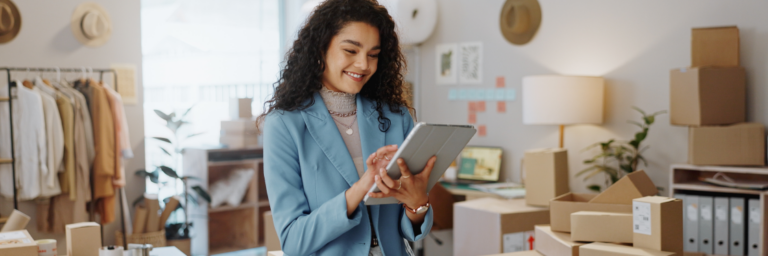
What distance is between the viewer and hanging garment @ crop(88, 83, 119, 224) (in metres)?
3.83

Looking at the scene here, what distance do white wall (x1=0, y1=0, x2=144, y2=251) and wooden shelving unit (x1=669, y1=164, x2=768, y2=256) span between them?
358 centimetres

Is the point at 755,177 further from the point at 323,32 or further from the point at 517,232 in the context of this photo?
the point at 323,32

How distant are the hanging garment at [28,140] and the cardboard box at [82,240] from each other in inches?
77.1

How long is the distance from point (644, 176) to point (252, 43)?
3654 mm

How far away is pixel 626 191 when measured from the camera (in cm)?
219

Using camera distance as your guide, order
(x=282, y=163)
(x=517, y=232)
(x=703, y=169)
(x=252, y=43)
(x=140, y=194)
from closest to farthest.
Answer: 1. (x=282, y=163)
2. (x=703, y=169)
3. (x=517, y=232)
4. (x=140, y=194)
5. (x=252, y=43)

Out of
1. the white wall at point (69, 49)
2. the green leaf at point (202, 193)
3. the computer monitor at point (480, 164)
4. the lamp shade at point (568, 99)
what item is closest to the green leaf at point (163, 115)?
the white wall at point (69, 49)

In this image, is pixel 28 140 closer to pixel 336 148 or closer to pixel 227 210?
pixel 227 210

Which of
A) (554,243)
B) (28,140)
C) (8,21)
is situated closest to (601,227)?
(554,243)

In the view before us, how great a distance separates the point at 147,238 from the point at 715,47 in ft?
11.9

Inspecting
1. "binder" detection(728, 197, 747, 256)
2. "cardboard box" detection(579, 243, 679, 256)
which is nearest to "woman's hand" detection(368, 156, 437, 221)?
"cardboard box" detection(579, 243, 679, 256)

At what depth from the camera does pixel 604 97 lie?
3592mm

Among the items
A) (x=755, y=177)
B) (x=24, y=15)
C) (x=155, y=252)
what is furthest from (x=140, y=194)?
(x=755, y=177)

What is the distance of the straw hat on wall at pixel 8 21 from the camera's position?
3.74 meters
